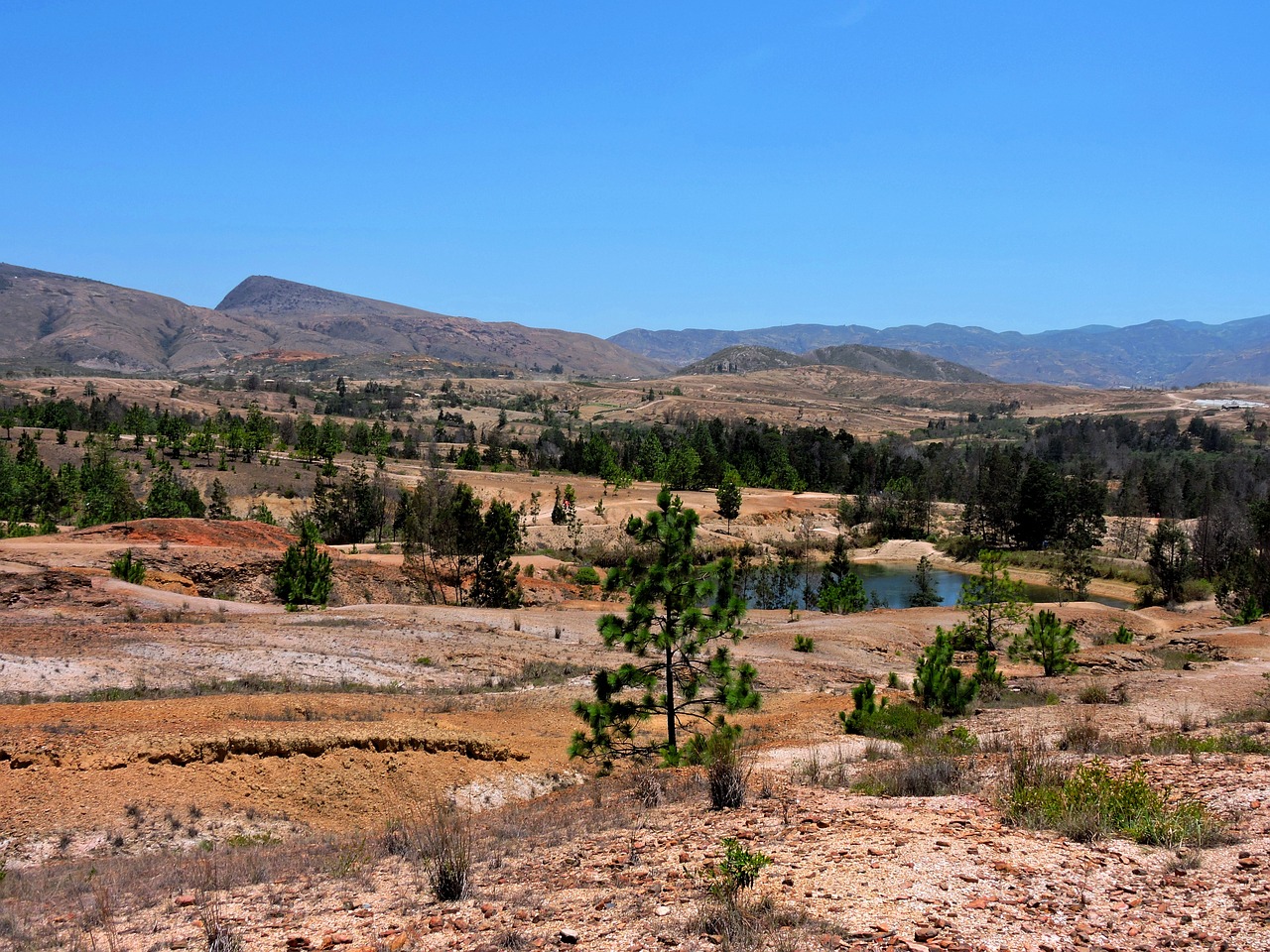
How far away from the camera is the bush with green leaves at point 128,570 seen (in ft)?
94.4

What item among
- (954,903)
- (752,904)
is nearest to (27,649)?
(752,904)

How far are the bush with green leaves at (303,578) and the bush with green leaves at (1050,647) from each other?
968 inches

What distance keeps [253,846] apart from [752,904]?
24.4ft

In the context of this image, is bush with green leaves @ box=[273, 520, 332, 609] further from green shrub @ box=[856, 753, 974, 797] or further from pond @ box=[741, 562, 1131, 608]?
pond @ box=[741, 562, 1131, 608]

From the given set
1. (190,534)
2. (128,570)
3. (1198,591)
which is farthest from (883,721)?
(1198,591)

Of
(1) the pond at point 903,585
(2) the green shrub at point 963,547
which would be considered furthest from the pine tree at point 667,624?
(2) the green shrub at point 963,547

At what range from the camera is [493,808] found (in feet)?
42.2

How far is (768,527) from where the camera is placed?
256 ft

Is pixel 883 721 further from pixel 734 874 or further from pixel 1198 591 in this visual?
pixel 1198 591

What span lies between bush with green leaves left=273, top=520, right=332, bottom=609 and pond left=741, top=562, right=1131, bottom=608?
3234cm

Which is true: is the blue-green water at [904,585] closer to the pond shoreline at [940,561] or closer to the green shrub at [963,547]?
the pond shoreline at [940,561]

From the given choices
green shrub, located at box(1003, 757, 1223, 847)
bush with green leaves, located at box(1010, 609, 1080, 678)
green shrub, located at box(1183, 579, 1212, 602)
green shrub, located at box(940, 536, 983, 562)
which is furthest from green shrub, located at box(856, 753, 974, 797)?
green shrub, located at box(940, 536, 983, 562)

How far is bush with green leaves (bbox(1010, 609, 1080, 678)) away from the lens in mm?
24797

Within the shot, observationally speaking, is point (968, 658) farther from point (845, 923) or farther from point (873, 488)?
point (873, 488)
